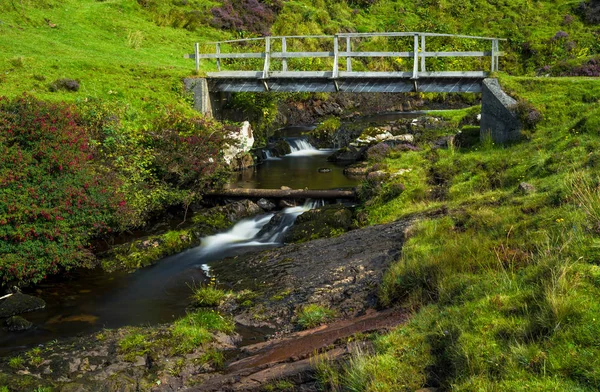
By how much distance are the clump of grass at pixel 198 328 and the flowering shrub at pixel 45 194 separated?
199 inches

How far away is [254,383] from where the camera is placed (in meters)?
6.97

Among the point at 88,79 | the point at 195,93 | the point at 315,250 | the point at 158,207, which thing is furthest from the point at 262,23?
the point at 315,250

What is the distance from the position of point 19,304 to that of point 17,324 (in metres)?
1.05

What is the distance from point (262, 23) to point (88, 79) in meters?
22.9

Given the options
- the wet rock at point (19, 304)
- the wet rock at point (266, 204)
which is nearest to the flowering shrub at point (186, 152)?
the wet rock at point (266, 204)

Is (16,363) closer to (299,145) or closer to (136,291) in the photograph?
(136,291)

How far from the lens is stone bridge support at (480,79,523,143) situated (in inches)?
750

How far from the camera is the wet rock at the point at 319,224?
16.1 meters

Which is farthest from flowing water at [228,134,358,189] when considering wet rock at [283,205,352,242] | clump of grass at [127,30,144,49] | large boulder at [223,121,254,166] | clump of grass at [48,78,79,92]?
clump of grass at [127,30,144,49]

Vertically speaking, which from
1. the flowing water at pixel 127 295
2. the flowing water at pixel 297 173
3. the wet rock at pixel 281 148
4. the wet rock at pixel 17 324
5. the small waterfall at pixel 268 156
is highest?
the wet rock at pixel 281 148

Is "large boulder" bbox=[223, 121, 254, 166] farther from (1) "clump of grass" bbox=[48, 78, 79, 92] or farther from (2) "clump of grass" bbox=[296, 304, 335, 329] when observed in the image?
(2) "clump of grass" bbox=[296, 304, 335, 329]

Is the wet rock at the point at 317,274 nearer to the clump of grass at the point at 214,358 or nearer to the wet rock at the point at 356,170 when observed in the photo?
the clump of grass at the point at 214,358

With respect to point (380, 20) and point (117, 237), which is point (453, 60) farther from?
point (117, 237)

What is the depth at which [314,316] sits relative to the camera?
9.40 m
